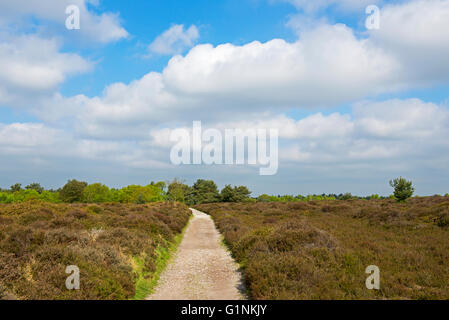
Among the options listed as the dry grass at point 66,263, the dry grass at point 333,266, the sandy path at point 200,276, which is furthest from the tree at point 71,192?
the dry grass at point 333,266

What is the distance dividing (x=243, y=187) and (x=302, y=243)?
3169 inches

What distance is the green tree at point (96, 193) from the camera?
90250mm

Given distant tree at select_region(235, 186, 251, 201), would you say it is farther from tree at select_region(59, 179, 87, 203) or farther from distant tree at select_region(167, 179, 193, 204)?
tree at select_region(59, 179, 87, 203)

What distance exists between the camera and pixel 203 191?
10888cm

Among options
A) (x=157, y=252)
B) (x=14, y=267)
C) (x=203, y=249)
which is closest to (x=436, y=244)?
(x=203, y=249)

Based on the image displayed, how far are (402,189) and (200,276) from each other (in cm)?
5030

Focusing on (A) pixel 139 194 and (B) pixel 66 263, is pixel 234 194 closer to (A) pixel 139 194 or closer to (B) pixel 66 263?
(A) pixel 139 194

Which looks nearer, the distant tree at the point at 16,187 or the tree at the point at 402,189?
the tree at the point at 402,189

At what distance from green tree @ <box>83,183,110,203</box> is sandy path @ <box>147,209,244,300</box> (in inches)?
3240

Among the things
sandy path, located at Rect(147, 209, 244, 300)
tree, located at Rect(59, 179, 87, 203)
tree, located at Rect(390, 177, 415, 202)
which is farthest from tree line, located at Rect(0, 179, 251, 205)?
sandy path, located at Rect(147, 209, 244, 300)

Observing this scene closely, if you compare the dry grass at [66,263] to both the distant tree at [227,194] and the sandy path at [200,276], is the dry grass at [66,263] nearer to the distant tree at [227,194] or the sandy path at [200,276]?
the sandy path at [200,276]

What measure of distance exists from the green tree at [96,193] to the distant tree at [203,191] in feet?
106

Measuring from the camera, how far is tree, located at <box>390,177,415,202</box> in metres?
48.8

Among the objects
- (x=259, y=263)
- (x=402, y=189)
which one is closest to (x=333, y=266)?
(x=259, y=263)
